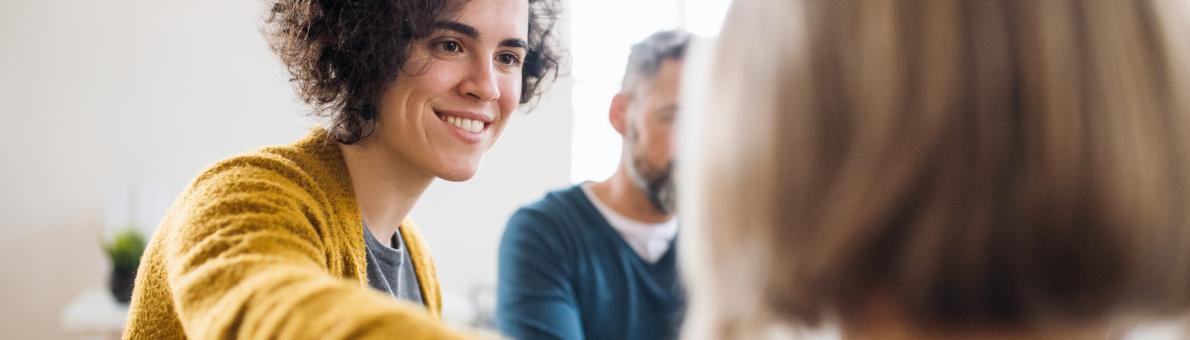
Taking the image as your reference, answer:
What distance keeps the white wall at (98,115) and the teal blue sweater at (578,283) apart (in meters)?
1.93

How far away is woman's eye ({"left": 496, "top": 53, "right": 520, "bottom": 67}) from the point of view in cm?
124

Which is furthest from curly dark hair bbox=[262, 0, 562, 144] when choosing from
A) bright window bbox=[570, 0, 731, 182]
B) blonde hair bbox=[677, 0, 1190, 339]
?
bright window bbox=[570, 0, 731, 182]

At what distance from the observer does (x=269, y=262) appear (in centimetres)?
68

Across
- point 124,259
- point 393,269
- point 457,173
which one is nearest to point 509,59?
point 457,173

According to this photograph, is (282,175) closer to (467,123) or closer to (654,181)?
(467,123)

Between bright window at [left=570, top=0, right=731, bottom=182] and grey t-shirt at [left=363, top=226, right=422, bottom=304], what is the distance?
8.63 feet

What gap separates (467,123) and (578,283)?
352mm

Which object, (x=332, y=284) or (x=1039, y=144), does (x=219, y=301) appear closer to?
(x=332, y=284)

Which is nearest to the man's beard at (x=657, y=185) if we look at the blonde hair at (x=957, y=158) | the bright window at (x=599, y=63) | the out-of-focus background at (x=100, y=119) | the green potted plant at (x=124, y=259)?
the blonde hair at (x=957, y=158)

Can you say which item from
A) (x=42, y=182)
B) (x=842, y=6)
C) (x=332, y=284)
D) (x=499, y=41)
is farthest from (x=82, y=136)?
(x=842, y=6)

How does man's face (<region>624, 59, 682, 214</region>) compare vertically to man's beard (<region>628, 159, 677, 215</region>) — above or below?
above

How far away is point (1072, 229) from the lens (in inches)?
19.2

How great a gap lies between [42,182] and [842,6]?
3578 mm

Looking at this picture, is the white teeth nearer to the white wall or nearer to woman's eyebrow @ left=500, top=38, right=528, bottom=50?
woman's eyebrow @ left=500, top=38, right=528, bottom=50
